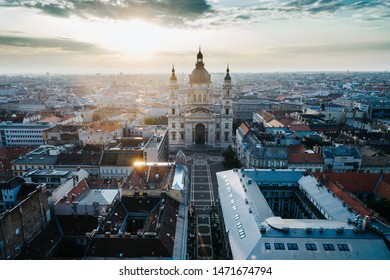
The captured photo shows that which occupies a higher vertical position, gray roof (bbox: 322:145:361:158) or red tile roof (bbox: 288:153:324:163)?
gray roof (bbox: 322:145:361:158)

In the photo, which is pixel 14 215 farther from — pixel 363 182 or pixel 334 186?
pixel 363 182

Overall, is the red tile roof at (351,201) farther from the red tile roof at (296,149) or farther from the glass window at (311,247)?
the red tile roof at (296,149)

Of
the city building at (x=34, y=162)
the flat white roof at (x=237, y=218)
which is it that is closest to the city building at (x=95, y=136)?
the city building at (x=34, y=162)

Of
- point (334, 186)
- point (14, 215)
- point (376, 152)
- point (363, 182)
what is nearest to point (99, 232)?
point (14, 215)

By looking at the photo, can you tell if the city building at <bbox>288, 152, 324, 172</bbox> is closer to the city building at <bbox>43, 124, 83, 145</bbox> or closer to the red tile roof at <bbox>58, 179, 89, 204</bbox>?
the red tile roof at <bbox>58, 179, 89, 204</bbox>

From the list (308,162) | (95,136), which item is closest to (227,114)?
(308,162)

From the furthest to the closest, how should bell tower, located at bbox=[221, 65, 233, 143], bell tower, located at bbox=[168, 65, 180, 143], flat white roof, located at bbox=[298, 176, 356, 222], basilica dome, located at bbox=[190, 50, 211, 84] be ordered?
basilica dome, located at bbox=[190, 50, 211, 84] → bell tower, located at bbox=[221, 65, 233, 143] → bell tower, located at bbox=[168, 65, 180, 143] → flat white roof, located at bbox=[298, 176, 356, 222]

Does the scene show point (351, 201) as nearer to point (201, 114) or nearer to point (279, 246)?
point (279, 246)

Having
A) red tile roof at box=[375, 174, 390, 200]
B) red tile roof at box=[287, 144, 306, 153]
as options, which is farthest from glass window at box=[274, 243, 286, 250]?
red tile roof at box=[287, 144, 306, 153]
